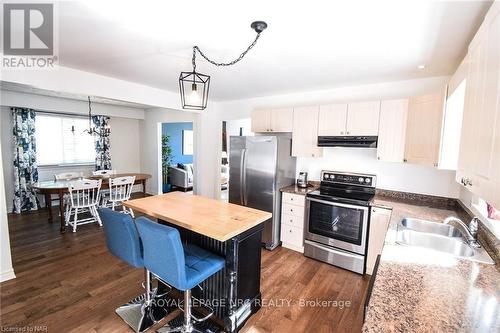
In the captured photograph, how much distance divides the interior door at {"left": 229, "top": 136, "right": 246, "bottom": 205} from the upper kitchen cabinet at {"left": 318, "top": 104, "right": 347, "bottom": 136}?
1.19 metres

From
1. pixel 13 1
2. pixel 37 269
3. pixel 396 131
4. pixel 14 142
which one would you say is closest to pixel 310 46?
pixel 396 131

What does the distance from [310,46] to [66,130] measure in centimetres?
611

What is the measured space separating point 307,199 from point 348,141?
96cm

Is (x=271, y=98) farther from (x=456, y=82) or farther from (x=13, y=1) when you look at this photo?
(x=13, y=1)

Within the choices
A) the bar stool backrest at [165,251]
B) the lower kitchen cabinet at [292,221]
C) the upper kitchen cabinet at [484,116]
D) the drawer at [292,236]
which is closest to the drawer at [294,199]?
the lower kitchen cabinet at [292,221]

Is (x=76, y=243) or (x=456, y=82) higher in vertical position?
(x=456, y=82)

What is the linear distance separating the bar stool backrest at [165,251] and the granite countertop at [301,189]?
2108 millimetres

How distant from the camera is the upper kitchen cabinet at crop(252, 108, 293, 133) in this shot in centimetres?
356

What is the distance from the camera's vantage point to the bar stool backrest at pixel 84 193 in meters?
3.94

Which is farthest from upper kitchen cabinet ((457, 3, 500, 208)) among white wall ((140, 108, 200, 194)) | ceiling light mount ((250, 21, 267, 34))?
white wall ((140, 108, 200, 194))

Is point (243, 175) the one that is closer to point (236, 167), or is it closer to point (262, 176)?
point (236, 167)

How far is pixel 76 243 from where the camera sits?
345 cm

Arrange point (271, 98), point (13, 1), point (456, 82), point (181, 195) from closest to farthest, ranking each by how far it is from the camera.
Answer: point (13, 1) < point (456, 82) < point (181, 195) < point (271, 98)

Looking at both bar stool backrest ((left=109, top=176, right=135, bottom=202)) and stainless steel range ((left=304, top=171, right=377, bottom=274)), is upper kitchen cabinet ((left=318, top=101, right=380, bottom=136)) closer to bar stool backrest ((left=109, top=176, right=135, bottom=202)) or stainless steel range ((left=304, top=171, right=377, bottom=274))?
stainless steel range ((left=304, top=171, right=377, bottom=274))
